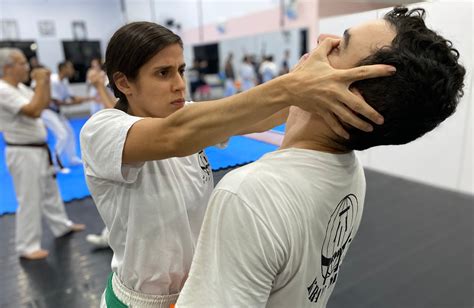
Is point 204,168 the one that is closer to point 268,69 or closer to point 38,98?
point 38,98

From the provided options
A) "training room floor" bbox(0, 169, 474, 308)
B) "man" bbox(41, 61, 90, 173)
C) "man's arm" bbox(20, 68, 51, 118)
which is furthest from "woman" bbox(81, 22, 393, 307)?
"man" bbox(41, 61, 90, 173)

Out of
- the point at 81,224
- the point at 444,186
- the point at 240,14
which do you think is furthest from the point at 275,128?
the point at 240,14

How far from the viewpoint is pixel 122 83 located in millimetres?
901

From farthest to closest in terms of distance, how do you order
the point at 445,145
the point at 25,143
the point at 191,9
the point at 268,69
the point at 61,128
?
the point at 191,9, the point at 268,69, the point at 61,128, the point at 445,145, the point at 25,143

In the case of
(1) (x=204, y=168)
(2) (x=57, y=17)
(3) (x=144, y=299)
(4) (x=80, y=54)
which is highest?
(2) (x=57, y=17)

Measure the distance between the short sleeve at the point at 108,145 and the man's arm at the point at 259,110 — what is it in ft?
0.07

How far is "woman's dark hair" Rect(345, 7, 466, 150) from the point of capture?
0.56 metres

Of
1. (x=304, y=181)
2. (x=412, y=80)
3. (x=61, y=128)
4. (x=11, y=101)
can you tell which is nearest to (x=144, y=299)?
(x=304, y=181)

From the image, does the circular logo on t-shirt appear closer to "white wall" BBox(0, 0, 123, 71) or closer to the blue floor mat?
the blue floor mat

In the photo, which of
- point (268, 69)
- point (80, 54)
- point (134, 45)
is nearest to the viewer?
point (134, 45)

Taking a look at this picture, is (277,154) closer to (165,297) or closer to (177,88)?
(177,88)

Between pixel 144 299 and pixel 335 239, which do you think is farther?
pixel 144 299

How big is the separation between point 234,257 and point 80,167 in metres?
5.01

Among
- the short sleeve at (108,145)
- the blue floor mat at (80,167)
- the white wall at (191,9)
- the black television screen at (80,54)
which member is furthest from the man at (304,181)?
the black television screen at (80,54)
